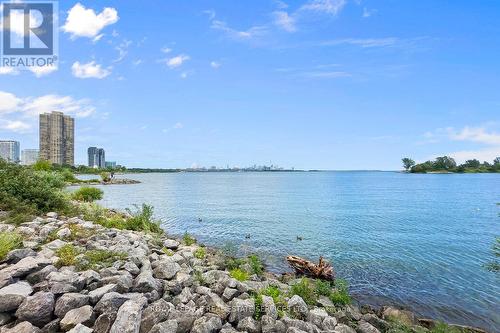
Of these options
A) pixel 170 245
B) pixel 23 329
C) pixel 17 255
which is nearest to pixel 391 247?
pixel 170 245

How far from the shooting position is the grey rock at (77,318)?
6.51 meters

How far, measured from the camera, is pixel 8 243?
9086 millimetres

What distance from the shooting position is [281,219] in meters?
35.5

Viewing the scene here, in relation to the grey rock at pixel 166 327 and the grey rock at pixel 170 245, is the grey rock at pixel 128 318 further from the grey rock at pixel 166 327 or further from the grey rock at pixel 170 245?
the grey rock at pixel 170 245

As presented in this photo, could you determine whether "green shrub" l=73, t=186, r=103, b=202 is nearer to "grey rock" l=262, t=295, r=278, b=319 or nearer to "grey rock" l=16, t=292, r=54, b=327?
"grey rock" l=16, t=292, r=54, b=327

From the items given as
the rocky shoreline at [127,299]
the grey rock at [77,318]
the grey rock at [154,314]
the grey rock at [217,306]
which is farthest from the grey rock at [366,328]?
the grey rock at [77,318]

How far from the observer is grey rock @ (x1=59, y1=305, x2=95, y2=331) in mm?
6512

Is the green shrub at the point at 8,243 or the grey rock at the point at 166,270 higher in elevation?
the green shrub at the point at 8,243

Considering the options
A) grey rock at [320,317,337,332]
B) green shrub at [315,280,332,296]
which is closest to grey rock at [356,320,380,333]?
grey rock at [320,317,337,332]

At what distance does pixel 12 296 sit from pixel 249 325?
197 inches

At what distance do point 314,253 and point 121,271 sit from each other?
14961mm

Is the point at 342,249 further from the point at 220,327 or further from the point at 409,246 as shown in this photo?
the point at 220,327

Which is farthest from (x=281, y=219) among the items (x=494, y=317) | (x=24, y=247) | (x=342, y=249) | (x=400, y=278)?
(x=24, y=247)

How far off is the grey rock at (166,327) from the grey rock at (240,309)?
5.05 feet
